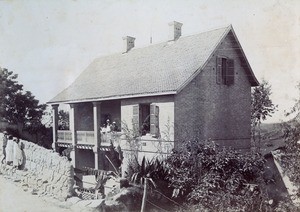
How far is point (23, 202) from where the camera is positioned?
985cm

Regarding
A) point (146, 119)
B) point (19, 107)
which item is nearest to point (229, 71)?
point (146, 119)

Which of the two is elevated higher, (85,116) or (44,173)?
(85,116)

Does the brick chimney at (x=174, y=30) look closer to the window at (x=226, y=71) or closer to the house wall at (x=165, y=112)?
the window at (x=226, y=71)

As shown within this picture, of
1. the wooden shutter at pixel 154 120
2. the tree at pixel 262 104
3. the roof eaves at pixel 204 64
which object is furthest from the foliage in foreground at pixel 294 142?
the tree at pixel 262 104

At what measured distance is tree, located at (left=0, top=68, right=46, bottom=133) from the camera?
62.4 feet

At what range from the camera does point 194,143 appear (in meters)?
12.3

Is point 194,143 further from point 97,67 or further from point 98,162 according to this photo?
point 97,67

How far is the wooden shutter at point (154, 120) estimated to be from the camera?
15.6 meters

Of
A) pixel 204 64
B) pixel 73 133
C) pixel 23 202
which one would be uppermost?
pixel 204 64

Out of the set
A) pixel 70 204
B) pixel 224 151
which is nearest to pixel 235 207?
pixel 224 151

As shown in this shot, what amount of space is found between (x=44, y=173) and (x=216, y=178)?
573cm

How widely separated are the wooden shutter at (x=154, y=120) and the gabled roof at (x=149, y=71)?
795mm

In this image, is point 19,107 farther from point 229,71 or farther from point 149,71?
point 229,71

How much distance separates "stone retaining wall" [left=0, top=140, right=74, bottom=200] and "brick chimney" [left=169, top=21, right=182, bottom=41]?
35.3 ft
